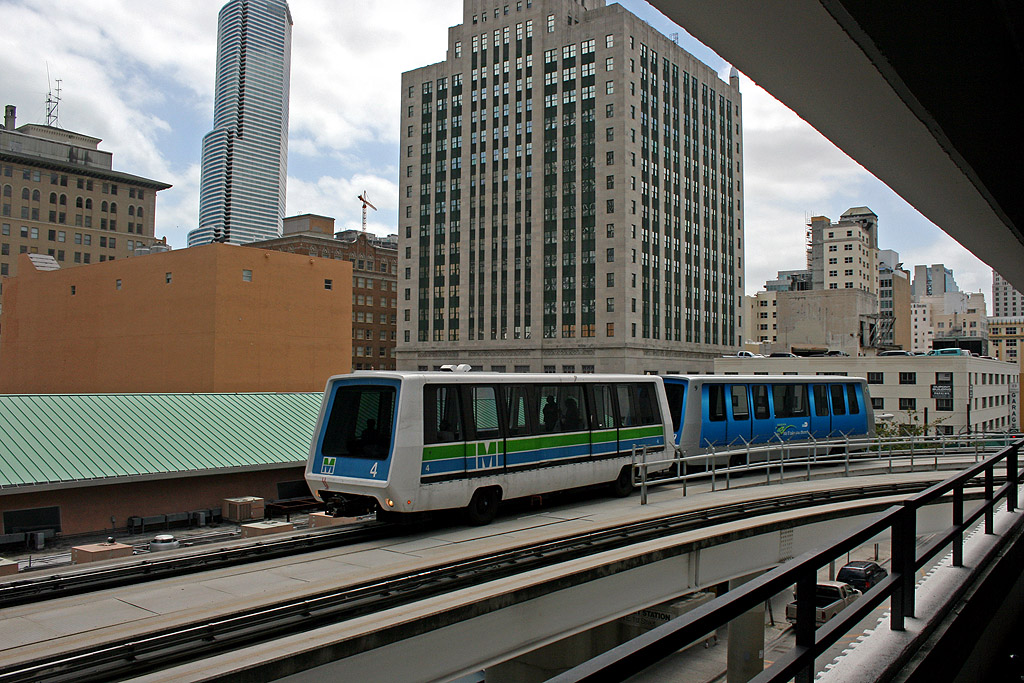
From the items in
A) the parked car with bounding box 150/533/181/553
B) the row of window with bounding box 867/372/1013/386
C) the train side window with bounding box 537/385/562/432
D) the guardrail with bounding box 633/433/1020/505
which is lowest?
the parked car with bounding box 150/533/181/553

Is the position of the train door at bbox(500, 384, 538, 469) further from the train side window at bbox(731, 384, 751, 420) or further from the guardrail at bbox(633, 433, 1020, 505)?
the train side window at bbox(731, 384, 751, 420)

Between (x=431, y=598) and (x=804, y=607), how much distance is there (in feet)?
21.0

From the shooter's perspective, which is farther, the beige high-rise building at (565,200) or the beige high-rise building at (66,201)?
the beige high-rise building at (66,201)

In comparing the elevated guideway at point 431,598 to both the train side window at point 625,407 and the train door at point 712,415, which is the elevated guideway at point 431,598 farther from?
the train door at point 712,415

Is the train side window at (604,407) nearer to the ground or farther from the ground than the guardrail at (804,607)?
farther from the ground

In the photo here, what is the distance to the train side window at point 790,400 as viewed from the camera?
23859 mm

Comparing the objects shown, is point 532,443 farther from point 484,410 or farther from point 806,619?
point 806,619

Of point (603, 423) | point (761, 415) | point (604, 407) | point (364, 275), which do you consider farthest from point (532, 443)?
point (364, 275)

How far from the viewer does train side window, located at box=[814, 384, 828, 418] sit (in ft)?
82.6

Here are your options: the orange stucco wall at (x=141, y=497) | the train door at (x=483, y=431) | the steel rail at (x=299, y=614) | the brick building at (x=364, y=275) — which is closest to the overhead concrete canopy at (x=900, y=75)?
the steel rail at (x=299, y=614)

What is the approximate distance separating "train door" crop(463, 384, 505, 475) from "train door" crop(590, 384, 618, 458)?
9.38 ft

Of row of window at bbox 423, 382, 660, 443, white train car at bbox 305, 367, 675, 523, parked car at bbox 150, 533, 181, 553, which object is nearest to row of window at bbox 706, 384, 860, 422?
row of window at bbox 423, 382, 660, 443

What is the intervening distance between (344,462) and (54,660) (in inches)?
247

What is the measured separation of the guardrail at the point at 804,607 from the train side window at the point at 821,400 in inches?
803
